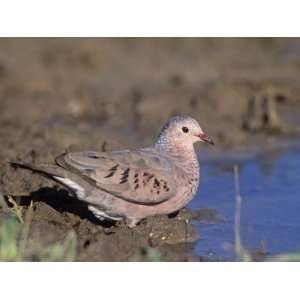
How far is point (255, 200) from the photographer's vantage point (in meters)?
8.46

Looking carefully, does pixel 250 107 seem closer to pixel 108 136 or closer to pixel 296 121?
pixel 296 121

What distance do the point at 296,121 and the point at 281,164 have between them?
186 centimetres

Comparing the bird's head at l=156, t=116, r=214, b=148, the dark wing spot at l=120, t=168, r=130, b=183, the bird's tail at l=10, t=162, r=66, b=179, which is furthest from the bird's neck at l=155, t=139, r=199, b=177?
the bird's tail at l=10, t=162, r=66, b=179

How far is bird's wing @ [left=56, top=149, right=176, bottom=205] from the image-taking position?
6742mm

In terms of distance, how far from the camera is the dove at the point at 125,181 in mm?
6738

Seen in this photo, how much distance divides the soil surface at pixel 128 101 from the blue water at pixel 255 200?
0.81 ft

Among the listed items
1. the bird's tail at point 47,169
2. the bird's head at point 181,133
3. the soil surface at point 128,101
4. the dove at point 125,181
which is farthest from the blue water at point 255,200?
the bird's tail at point 47,169

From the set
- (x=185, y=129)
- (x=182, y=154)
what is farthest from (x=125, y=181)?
(x=185, y=129)

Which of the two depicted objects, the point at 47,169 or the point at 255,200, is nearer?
the point at 47,169

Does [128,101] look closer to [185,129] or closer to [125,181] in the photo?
[185,129]

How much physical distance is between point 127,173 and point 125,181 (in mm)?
65

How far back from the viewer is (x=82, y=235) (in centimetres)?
679
